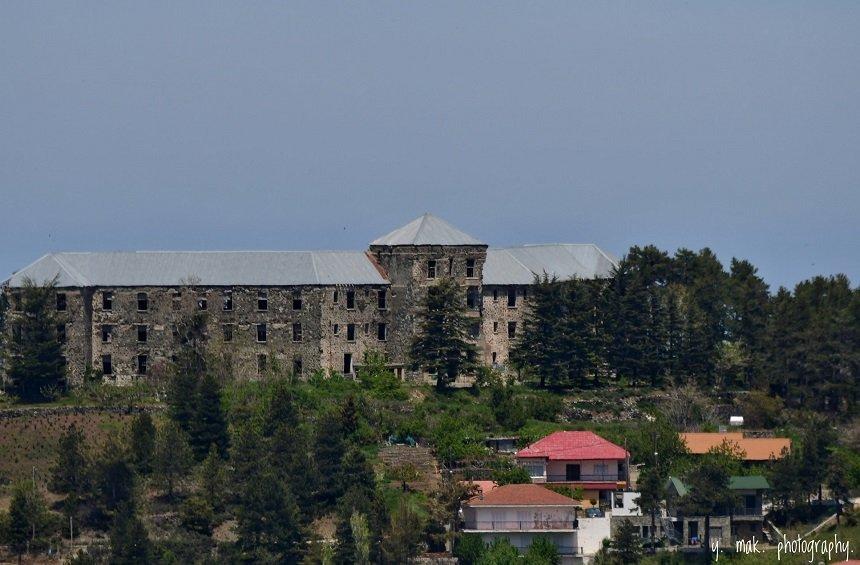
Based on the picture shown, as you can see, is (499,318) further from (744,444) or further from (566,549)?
(566,549)

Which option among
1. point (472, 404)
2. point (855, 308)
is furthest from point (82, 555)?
point (855, 308)

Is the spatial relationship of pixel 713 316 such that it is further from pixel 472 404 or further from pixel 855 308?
pixel 472 404

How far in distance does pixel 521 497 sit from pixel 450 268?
728 inches

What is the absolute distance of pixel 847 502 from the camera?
104938 mm

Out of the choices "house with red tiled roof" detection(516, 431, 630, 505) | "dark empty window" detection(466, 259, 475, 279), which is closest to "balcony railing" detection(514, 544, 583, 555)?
"house with red tiled roof" detection(516, 431, 630, 505)

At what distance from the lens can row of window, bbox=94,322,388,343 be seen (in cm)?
11469

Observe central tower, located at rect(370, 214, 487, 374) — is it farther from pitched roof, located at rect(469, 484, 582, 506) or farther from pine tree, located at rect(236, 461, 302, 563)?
pine tree, located at rect(236, 461, 302, 563)

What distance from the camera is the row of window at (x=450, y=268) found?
11794 centimetres

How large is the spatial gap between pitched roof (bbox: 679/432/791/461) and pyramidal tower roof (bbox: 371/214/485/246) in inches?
601

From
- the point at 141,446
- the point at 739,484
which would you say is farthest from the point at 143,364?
the point at 739,484

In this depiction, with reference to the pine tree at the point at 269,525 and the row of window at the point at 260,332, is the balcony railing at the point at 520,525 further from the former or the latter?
the row of window at the point at 260,332

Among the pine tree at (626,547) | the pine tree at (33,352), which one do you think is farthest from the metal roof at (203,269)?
the pine tree at (626,547)

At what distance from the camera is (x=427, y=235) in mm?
118625

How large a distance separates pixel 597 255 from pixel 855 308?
14189 millimetres
